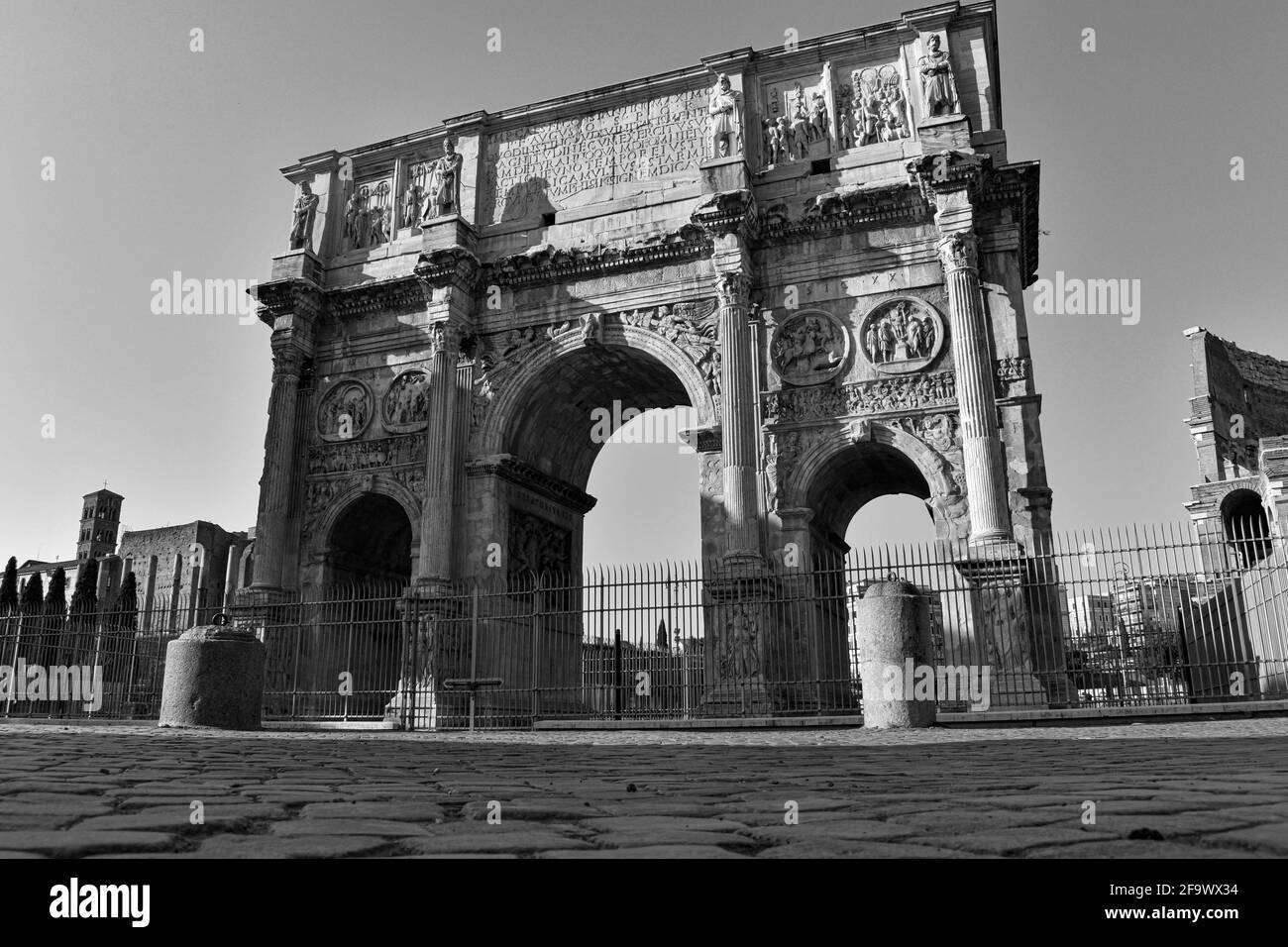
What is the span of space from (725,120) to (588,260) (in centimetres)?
349

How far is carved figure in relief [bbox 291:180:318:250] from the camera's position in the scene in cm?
2091

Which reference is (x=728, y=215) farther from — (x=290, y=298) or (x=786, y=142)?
(x=290, y=298)

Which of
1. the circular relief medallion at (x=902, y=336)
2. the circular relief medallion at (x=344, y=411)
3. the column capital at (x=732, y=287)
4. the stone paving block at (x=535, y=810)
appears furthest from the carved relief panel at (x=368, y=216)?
the stone paving block at (x=535, y=810)

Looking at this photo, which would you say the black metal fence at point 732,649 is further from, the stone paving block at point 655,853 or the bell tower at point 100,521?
the bell tower at point 100,521

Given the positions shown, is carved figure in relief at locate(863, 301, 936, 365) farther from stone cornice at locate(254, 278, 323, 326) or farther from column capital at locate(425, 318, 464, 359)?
stone cornice at locate(254, 278, 323, 326)

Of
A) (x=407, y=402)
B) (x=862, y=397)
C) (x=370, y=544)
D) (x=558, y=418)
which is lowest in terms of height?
(x=370, y=544)

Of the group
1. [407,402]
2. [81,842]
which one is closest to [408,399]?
[407,402]

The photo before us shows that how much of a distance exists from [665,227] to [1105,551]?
949 cm

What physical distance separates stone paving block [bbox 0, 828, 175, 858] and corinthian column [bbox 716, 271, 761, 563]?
543 inches

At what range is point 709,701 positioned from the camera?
15008mm

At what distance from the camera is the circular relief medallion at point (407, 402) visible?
19453 millimetres

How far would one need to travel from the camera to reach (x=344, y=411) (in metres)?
20.2
